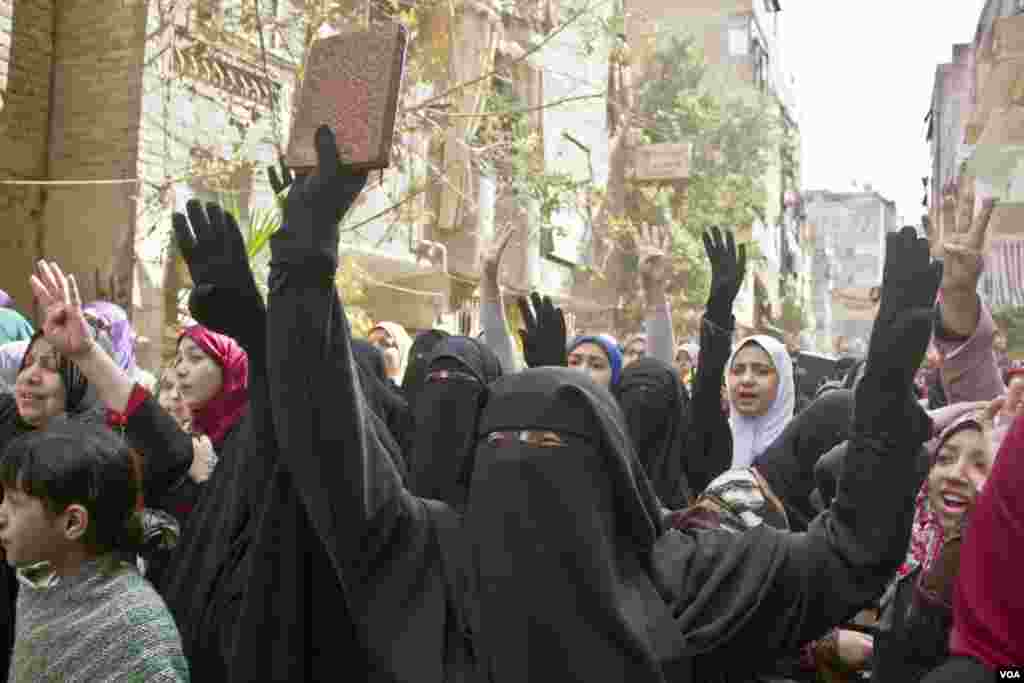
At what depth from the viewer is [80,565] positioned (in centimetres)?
211

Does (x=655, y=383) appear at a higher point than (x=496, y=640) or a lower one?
higher

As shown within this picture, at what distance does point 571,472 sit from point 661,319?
8.92 ft

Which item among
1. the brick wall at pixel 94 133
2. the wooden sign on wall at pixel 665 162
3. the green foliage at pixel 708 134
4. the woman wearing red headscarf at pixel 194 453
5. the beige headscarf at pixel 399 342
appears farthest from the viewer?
the green foliage at pixel 708 134

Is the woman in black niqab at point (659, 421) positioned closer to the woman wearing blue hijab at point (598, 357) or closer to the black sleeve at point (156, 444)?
the woman wearing blue hijab at point (598, 357)

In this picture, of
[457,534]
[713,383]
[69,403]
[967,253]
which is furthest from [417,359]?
[457,534]

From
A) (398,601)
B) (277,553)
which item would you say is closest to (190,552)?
(277,553)

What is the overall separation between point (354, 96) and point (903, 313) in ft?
3.28

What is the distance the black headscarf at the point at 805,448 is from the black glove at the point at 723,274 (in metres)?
0.46

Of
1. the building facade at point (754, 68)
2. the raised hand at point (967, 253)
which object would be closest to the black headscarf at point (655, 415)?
the raised hand at point (967, 253)

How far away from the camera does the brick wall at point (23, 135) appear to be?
7.90 m

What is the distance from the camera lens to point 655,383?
145 inches

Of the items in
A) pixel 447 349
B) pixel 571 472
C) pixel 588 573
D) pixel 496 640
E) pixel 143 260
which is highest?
pixel 143 260

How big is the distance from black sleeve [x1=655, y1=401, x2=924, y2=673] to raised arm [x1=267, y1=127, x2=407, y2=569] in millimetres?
561

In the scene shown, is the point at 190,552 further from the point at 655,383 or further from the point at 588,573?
the point at 655,383
